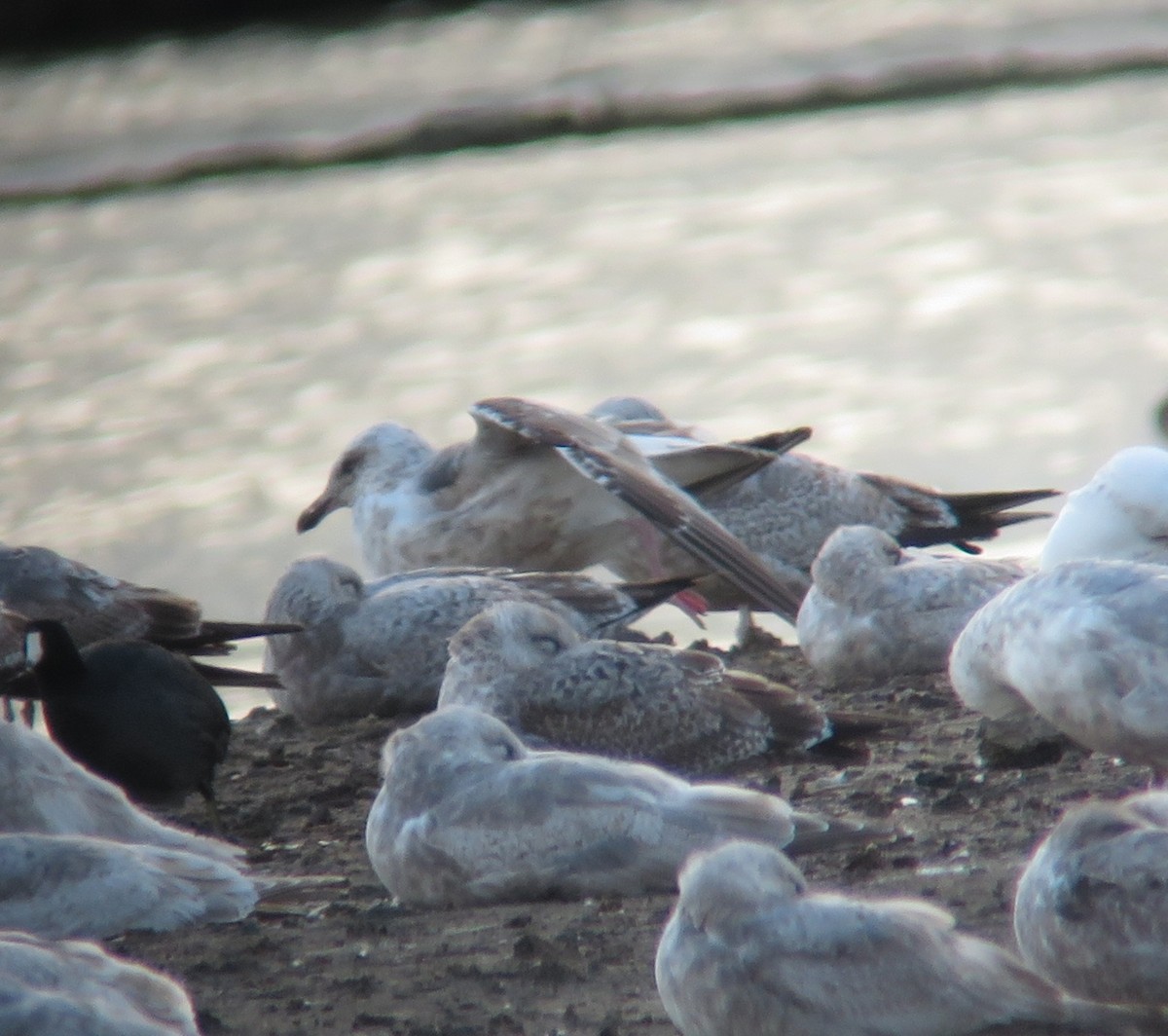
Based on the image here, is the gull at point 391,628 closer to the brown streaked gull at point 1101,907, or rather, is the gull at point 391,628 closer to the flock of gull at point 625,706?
the flock of gull at point 625,706

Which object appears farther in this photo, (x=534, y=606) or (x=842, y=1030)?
(x=534, y=606)

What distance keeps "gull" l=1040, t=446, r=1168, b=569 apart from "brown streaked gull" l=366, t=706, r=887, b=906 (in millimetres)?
1825

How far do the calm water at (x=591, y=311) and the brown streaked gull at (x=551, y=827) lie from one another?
387cm

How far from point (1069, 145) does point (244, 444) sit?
7.59 meters

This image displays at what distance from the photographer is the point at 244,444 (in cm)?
1030

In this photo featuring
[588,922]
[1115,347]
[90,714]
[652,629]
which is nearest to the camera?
[588,922]

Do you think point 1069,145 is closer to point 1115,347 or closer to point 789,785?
point 1115,347

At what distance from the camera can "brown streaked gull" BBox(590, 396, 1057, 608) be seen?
748 centimetres

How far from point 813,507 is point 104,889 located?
3.96 meters

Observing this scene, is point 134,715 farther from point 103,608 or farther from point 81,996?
point 81,996

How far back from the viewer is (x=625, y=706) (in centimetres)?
491

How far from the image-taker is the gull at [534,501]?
713 centimetres

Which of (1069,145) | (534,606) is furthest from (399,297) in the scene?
(534,606)

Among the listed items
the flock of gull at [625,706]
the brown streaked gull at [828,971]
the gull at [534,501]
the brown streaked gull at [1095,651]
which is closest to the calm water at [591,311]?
the gull at [534,501]
